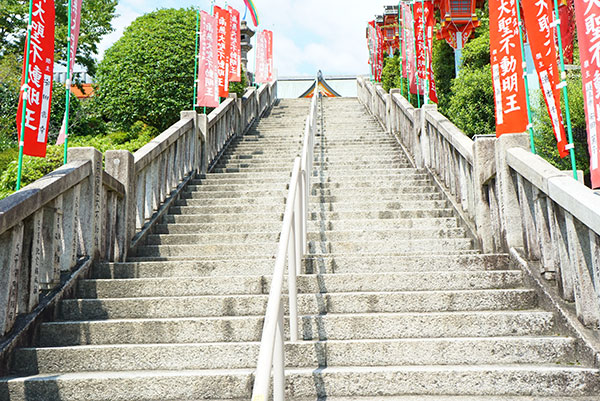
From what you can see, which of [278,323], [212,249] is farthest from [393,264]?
[278,323]

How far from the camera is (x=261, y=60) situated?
17750 mm

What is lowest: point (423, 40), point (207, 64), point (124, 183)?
point (124, 183)

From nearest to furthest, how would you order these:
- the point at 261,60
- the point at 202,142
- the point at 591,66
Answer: the point at 591,66 → the point at 202,142 → the point at 261,60

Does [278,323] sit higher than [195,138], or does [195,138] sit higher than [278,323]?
[195,138]

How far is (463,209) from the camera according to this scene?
5.52 m

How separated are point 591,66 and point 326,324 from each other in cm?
303

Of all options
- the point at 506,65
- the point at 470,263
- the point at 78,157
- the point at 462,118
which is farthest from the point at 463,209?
the point at 462,118

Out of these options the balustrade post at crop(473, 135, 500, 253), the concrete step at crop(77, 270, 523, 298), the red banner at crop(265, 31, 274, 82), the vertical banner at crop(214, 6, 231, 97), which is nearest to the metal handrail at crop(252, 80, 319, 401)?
the concrete step at crop(77, 270, 523, 298)

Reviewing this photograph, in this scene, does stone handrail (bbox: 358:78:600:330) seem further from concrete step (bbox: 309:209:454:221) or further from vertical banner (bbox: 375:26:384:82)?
vertical banner (bbox: 375:26:384:82)

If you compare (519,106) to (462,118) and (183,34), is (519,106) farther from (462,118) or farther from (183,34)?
(183,34)

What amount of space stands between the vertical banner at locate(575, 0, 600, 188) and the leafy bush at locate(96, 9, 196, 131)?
10535 millimetres

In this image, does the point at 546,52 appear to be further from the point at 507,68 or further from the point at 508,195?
the point at 508,195

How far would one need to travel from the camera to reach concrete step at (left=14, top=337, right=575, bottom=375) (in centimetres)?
327

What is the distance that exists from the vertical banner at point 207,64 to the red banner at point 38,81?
450 cm
